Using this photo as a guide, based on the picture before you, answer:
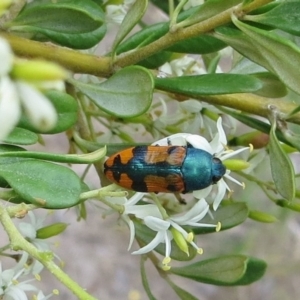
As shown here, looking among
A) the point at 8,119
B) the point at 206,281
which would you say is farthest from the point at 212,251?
the point at 8,119

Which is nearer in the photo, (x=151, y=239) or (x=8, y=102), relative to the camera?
(x=8, y=102)

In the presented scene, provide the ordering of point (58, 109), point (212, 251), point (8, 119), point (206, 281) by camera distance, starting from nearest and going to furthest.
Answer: point (8, 119)
point (58, 109)
point (206, 281)
point (212, 251)

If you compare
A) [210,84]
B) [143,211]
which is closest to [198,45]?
[210,84]

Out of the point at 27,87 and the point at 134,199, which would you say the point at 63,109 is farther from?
the point at 27,87

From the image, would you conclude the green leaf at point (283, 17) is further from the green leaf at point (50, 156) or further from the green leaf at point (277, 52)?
the green leaf at point (50, 156)

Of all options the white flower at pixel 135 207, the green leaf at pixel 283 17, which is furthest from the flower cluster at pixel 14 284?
the green leaf at pixel 283 17

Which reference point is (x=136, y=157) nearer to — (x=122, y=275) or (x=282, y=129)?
(x=282, y=129)

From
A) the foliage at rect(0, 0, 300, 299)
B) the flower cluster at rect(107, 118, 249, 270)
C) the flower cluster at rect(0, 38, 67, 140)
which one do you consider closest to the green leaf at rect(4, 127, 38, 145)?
the foliage at rect(0, 0, 300, 299)
